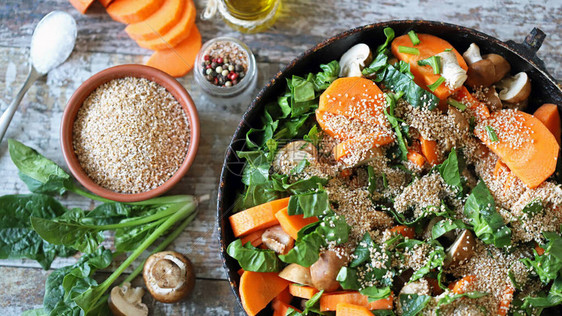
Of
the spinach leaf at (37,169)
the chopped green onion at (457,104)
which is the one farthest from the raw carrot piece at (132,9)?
the chopped green onion at (457,104)

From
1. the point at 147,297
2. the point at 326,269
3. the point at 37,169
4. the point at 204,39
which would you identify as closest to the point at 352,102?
the point at 326,269

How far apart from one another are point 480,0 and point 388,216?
0.92 metres

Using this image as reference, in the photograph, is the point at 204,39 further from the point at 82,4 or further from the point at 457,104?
the point at 457,104

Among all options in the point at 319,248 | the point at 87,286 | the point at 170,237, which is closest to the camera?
the point at 319,248

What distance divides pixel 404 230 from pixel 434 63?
46cm

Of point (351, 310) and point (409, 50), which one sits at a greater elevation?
point (409, 50)

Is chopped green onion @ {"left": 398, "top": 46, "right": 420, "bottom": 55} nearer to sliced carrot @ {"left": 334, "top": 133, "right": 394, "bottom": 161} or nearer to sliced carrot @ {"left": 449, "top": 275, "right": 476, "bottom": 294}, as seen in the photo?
sliced carrot @ {"left": 334, "top": 133, "right": 394, "bottom": 161}

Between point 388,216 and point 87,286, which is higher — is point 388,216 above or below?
above

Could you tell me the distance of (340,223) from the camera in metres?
1.41

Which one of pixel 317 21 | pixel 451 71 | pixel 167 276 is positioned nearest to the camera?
pixel 451 71

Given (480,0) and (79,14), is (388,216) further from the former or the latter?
(79,14)

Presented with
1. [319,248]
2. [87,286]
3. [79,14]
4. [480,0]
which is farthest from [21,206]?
[480,0]

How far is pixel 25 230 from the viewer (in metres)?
1.83

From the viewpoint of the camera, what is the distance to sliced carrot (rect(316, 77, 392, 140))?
1476 mm
